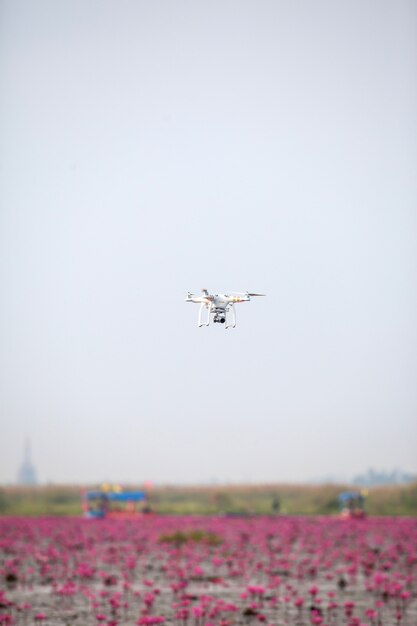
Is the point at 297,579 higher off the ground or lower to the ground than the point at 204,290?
lower

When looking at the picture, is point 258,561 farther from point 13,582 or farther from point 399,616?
point 399,616

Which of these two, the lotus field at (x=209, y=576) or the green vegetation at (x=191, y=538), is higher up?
the green vegetation at (x=191, y=538)

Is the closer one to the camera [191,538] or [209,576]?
[209,576]

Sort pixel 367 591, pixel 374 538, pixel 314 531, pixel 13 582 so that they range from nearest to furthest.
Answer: pixel 367 591 < pixel 13 582 < pixel 374 538 < pixel 314 531

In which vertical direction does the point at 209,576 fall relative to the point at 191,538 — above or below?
below

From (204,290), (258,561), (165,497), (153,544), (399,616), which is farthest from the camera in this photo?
(165,497)

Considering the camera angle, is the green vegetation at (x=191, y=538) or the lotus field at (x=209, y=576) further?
the green vegetation at (x=191, y=538)

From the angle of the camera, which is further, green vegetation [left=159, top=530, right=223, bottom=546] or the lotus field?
green vegetation [left=159, top=530, right=223, bottom=546]

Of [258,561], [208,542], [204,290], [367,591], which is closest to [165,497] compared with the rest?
[208,542]
